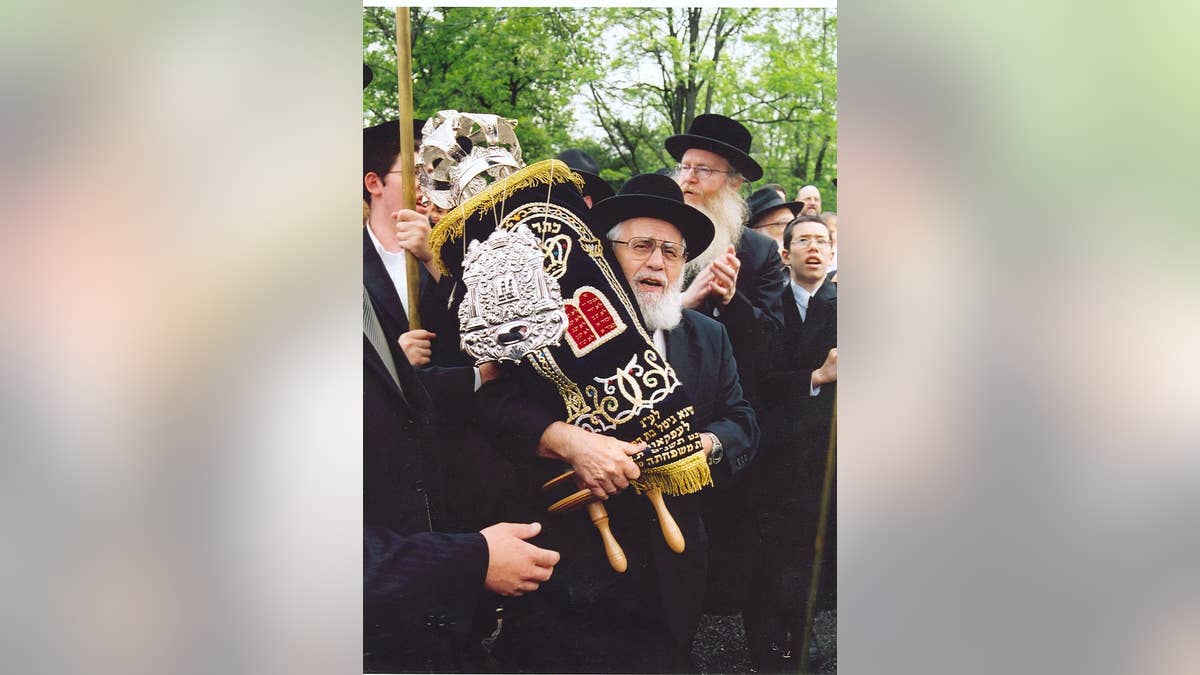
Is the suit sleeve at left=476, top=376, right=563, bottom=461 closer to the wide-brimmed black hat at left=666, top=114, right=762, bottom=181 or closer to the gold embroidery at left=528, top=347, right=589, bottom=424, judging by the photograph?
the gold embroidery at left=528, top=347, right=589, bottom=424

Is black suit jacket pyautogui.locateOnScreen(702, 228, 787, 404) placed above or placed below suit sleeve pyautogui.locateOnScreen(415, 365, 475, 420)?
above

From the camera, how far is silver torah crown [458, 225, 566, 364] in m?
4.62

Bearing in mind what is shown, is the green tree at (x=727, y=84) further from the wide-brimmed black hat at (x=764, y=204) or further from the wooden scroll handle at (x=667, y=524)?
the wooden scroll handle at (x=667, y=524)

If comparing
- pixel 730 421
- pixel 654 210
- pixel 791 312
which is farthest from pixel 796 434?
pixel 654 210

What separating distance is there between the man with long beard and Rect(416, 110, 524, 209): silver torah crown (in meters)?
0.73

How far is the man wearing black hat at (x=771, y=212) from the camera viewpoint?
470 cm

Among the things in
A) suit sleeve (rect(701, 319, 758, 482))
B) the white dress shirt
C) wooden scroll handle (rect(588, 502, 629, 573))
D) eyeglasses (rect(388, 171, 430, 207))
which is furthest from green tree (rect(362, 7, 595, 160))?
wooden scroll handle (rect(588, 502, 629, 573))

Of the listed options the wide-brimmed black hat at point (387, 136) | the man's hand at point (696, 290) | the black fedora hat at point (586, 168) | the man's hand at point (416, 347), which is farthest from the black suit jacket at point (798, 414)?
the wide-brimmed black hat at point (387, 136)
